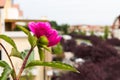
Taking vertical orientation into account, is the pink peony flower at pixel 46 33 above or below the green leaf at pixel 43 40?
above

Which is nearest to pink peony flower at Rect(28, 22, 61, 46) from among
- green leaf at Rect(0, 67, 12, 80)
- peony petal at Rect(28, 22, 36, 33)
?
peony petal at Rect(28, 22, 36, 33)

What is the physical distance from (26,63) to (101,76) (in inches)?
521

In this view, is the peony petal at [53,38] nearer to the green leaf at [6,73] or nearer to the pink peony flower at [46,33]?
the pink peony flower at [46,33]

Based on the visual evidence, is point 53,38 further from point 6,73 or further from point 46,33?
point 6,73

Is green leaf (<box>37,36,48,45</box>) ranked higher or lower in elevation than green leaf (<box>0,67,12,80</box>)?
higher

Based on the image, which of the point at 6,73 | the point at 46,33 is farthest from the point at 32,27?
the point at 6,73

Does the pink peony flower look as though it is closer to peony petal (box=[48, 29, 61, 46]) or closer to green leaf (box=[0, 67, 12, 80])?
peony petal (box=[48, 29, 61, 46])

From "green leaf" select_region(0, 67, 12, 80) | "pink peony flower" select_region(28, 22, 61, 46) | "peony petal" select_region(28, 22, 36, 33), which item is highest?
"peony petal" select_region(28, 22, 36, 33)

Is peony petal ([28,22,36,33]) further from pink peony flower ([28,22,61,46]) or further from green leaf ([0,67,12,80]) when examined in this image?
green leaf ([0,67,12,80])

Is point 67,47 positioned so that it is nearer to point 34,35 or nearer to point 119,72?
point 119,72

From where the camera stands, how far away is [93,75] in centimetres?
1533

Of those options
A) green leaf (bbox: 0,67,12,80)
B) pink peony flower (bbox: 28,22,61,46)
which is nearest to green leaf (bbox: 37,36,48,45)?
pink peony flower (bbox: 28,22,61,46)

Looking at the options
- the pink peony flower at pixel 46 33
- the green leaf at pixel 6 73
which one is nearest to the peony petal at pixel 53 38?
the pink peony flower at pixel 46 33

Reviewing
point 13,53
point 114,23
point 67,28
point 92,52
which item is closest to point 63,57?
point 92,52
